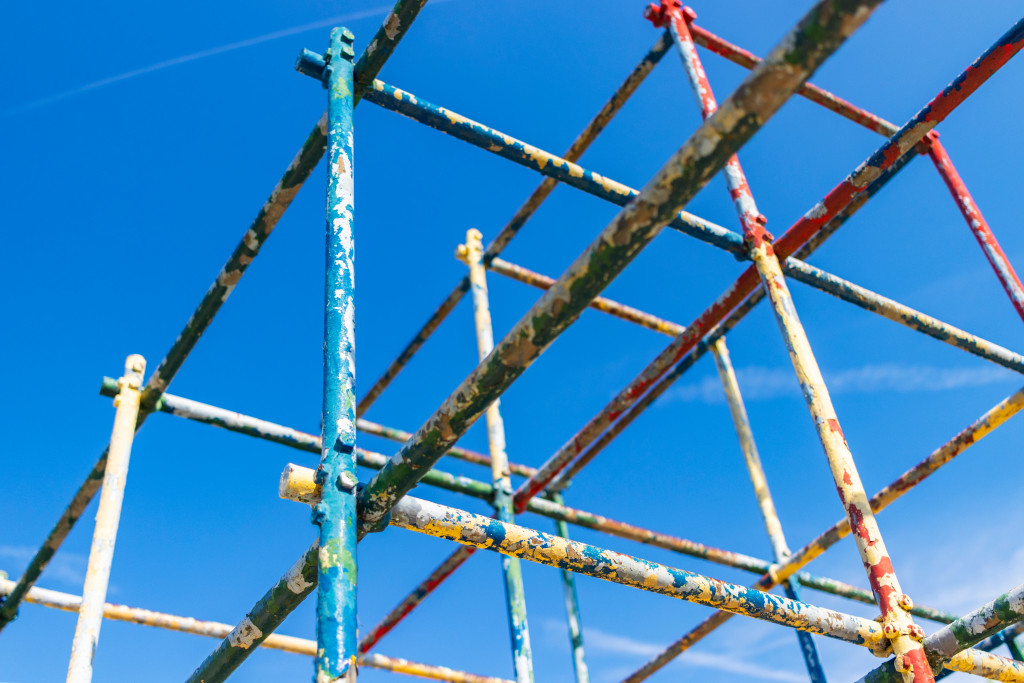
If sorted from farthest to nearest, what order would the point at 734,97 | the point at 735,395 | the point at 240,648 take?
the point at 735,395, the point at 240,648, the point at 734,97

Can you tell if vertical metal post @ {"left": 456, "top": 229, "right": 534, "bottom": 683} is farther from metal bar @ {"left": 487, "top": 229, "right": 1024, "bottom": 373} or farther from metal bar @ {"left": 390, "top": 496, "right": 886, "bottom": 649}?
metal bar @ {"left": 487, "top": 229, "right": 1024, "bottom": 373}

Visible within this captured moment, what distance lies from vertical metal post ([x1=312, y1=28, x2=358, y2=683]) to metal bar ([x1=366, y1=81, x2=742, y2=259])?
0.50 metres

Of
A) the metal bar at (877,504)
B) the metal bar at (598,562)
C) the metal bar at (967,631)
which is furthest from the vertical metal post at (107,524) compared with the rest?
the metal bar at (877,504)

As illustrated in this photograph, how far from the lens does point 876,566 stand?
2.34 m

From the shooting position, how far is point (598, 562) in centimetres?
184

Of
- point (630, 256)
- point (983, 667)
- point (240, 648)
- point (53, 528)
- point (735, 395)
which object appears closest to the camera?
point (630, 256)

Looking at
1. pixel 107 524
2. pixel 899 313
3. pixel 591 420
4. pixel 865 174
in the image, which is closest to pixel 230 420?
pixel 107 524

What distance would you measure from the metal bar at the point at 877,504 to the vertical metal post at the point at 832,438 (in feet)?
3.09

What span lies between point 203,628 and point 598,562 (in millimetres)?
3357

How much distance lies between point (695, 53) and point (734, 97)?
3651 millimetres

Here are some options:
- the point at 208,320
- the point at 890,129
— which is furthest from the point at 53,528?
the point at 890,129

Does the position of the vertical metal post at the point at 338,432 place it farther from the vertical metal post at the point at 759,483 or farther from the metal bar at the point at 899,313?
the vertical metal post at the point at 759,483

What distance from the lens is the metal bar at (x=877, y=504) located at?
3658mm

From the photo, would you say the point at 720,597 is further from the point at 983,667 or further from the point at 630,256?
the point at 630,256
